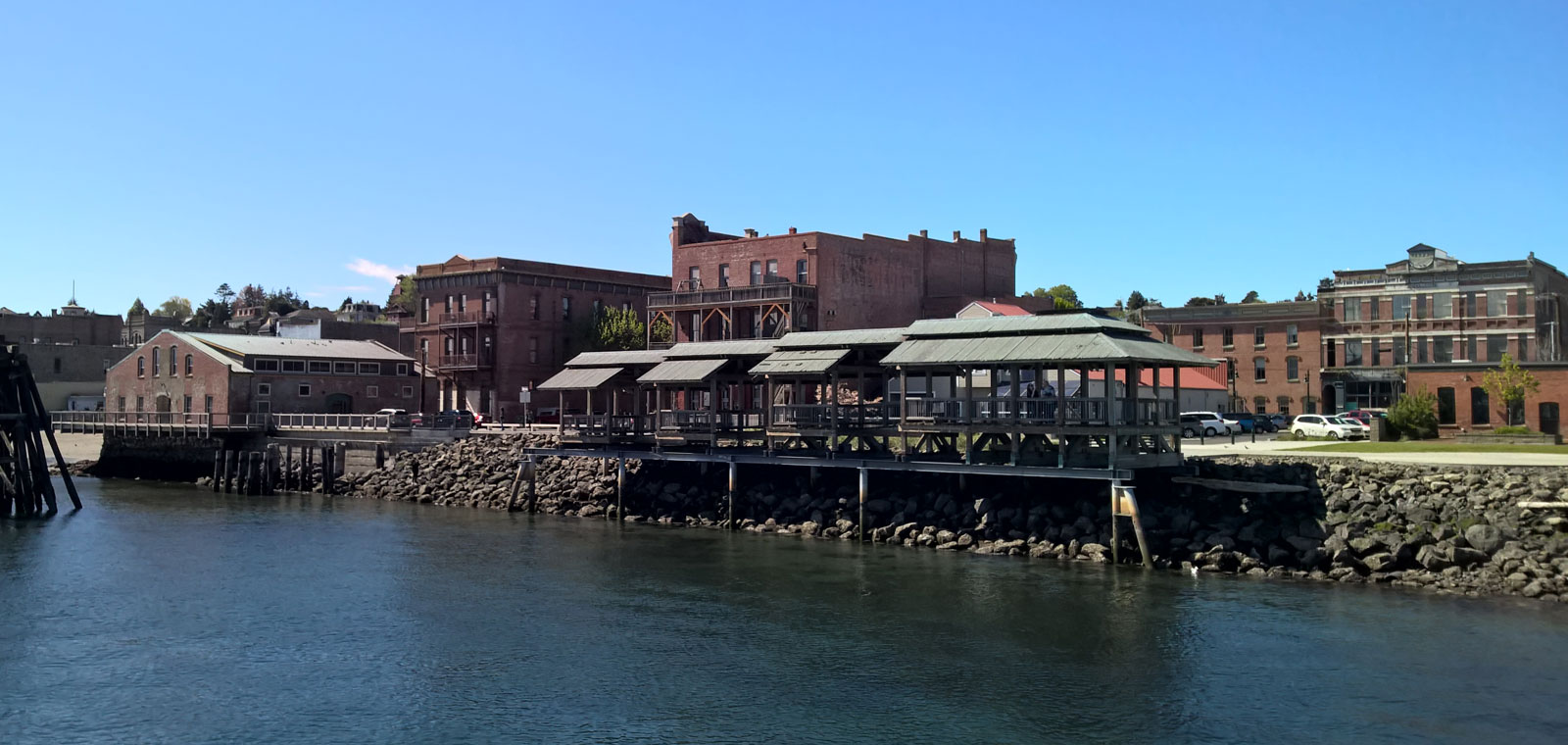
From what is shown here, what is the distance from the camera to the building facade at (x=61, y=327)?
361ft

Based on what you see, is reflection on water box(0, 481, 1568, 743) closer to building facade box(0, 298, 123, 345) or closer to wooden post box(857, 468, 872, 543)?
wooden post box(857, 468, 872, 543)

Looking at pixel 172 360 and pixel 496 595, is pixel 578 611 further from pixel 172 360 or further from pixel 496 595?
pixel 172 360

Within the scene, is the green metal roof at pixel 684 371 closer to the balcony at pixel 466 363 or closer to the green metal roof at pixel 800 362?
the green metal roof at pixel 800 362

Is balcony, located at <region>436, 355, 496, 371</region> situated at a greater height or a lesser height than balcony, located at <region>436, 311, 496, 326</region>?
lesser

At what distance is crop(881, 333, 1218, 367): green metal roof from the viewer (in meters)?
33.3

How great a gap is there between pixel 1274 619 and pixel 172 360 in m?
69.1

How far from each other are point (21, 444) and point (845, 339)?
3553cm

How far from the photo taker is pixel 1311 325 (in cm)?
7594

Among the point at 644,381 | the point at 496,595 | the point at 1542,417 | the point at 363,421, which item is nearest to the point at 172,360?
the point at 363,421

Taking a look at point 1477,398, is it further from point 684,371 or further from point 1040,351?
point 684,371

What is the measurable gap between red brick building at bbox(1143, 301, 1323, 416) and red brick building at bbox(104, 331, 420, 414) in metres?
49.6

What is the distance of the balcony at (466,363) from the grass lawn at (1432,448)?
50.5 meters

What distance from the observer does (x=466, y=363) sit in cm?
7781

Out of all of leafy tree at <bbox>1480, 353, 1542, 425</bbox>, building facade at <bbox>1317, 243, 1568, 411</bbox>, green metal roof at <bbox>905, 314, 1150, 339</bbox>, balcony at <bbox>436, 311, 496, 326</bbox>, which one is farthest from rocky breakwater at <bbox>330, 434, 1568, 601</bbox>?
building facade at <bbox>1317, 243, 1568, 411</bbox>
